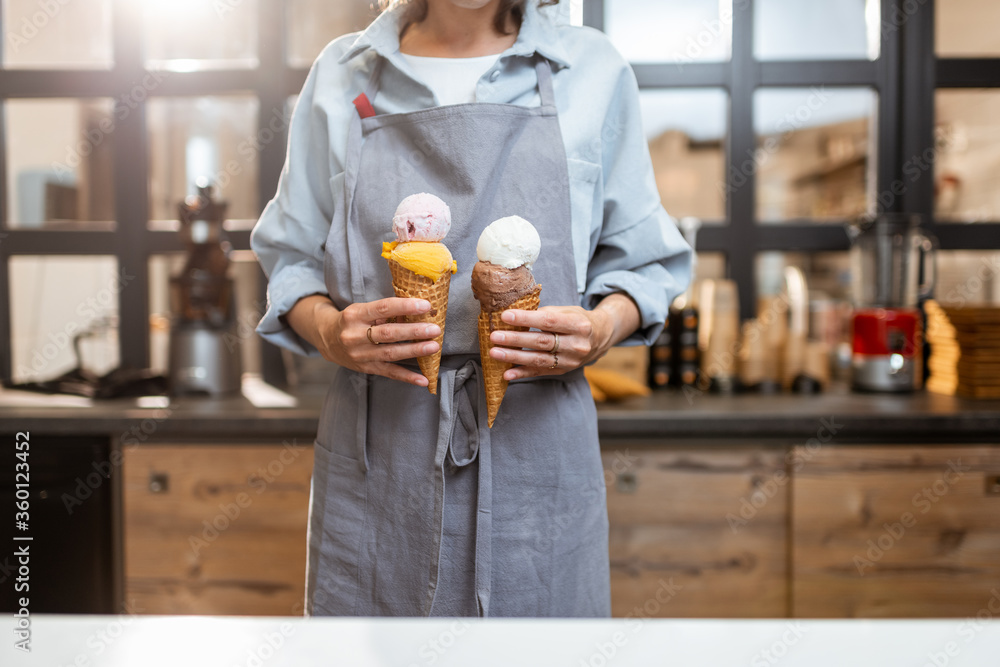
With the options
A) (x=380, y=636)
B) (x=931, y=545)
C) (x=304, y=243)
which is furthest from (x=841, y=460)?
(x=380, y=636)

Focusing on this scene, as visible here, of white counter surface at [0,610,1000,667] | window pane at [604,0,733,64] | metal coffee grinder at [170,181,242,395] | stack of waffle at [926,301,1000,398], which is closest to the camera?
white counter surface at [0,610,1000,667]

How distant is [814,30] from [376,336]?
2.27 metres

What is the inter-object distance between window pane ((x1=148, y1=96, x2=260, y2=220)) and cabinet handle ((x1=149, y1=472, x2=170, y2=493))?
3.44ft

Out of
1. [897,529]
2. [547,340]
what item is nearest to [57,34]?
[547,340]

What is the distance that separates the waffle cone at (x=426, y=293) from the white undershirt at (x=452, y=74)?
0.29 metres

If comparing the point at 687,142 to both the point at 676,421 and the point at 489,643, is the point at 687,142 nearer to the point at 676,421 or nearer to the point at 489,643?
the point at 676,421

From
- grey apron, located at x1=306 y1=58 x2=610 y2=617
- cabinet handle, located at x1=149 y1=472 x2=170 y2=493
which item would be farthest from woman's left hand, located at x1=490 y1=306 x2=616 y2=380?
cabinet handle, located at x1=149 y1=472 x2=170 y2=493

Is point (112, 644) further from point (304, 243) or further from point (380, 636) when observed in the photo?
point (304, 243)

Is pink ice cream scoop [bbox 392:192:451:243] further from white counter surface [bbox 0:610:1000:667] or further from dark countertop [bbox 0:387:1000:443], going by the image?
dark countertop [bbox 0:387:1000:443]

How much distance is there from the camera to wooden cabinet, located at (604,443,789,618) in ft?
5.74

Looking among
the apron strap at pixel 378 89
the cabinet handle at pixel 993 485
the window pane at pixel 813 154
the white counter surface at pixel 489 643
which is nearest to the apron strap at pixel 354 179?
the apron strap at pixel 378 89

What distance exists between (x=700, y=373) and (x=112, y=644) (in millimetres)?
1941

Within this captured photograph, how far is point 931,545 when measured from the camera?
5.63 feet

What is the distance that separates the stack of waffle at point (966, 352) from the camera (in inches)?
76.6
